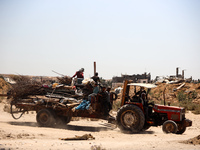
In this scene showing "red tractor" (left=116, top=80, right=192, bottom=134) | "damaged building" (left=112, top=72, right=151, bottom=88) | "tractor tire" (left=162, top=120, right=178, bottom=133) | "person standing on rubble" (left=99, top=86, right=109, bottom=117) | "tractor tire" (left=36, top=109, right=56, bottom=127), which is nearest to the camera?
"tractor tire" (left=162, top=120, right=178, bottom=133)

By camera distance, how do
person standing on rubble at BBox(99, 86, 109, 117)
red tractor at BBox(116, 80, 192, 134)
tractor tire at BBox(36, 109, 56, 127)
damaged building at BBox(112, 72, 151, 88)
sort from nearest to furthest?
red tractor at BBox(116, 80, 192, 134) < person standing on rubble at BBox(99, 86, 109, 117) < tractor tire at BBox(36, 109, 56, 127) < damaged building at BBox(112, 72, 151, 88)

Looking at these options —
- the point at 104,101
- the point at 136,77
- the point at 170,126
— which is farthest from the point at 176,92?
the point at 170,126

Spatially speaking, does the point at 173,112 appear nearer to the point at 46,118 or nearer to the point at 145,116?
the point at 145,116

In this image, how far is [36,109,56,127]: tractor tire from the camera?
1247 cm

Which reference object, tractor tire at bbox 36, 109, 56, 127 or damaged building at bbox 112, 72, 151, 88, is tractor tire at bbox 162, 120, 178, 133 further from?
damaged building at bbox 112, 72, 151, 88

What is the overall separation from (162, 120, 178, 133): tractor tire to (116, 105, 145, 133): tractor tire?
92 centimetres

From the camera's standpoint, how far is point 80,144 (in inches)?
319

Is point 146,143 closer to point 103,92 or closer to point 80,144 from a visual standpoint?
point 80,144

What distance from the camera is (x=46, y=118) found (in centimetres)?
1259

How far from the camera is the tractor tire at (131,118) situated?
10.8 metres

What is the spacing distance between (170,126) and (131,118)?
161 cm

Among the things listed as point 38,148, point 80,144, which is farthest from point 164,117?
point 38,148

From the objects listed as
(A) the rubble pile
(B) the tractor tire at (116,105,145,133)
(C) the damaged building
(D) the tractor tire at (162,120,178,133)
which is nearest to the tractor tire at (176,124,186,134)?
(D) the tractor tire at (162,120,178,133)

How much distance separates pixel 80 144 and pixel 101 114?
12.4 ft
